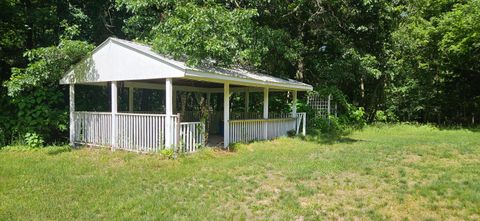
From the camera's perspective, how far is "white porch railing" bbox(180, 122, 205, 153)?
364 inches

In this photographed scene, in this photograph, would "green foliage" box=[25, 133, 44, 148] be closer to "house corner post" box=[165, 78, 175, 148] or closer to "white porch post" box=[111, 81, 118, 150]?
"white porch post" box=[111, 81, 118, 150]

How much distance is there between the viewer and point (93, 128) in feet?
36.3

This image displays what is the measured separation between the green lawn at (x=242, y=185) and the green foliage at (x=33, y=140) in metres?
0.95

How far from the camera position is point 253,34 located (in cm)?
1401

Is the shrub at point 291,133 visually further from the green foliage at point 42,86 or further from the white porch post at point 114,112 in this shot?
the green foliage at point 42,86

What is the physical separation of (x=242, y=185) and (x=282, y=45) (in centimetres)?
988

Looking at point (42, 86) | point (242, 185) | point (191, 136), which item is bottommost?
point (242, 185)

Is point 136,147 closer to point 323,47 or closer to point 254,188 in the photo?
point 254,188

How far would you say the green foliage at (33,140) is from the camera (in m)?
10.9

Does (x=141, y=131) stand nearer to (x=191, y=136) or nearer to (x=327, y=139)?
(x=191, y=136)

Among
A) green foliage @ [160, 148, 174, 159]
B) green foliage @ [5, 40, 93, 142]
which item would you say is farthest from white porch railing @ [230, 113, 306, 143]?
green foliage @ [5, 40, 93, 142]

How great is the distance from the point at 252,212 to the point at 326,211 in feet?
3.43

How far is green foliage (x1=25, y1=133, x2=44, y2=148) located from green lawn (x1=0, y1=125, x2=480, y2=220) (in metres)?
0.95

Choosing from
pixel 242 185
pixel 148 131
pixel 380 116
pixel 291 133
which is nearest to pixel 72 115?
pixel 148 131
